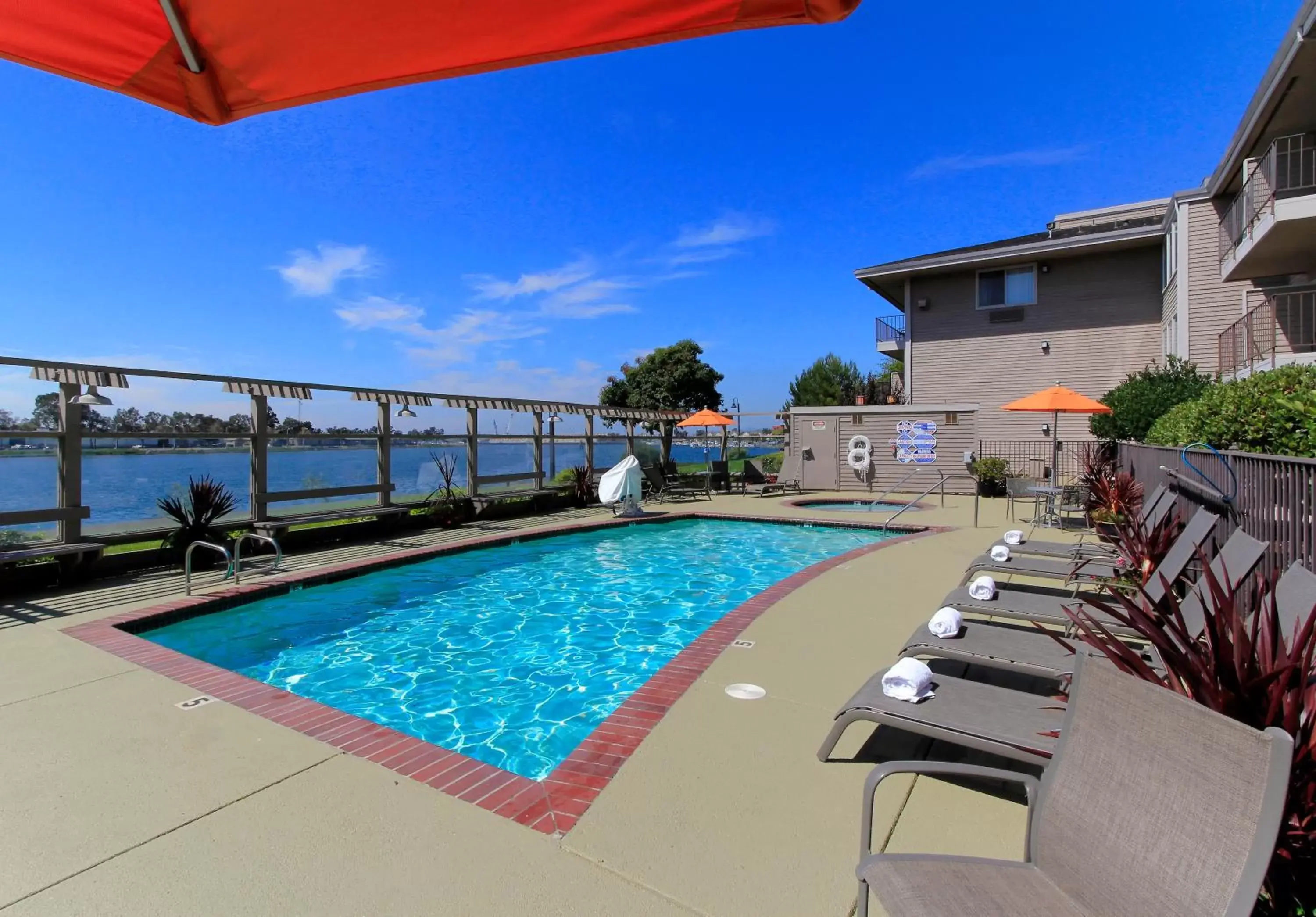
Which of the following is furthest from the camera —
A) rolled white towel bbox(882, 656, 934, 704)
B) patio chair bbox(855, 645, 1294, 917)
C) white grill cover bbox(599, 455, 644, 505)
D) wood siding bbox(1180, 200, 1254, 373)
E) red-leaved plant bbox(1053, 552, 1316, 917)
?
wood siding bbox(1180, 200, 1254, 373)

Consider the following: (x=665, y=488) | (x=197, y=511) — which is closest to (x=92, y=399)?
(x=197, y=511)

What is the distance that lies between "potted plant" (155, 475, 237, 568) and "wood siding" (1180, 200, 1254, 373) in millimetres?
20091

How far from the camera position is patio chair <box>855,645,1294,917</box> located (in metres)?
1.40

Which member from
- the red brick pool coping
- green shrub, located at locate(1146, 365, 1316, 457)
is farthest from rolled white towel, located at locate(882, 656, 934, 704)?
green shrub, located at locate(1146, 365, 1316, 457)

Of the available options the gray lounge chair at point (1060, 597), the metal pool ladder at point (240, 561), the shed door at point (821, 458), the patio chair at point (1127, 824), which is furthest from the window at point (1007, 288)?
the patio chair at point (1127, 824)

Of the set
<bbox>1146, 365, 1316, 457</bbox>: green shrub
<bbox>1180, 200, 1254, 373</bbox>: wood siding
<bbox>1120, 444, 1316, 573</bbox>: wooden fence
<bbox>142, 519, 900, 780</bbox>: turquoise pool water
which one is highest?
<bbox>1180, 200, 1254, 373</bbox>: wood siding

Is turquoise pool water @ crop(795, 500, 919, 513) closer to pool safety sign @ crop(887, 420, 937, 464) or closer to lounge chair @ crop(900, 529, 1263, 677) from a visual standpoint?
pool safety sign @ crop(887, 420, 937, 464)

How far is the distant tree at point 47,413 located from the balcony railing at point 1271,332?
62.4 ft

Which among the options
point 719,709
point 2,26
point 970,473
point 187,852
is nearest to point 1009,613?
point 719,709

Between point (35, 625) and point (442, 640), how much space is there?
3537mm

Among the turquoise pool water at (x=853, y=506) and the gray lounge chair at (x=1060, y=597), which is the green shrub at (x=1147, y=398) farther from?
the gray lounge chair at (x=1060, y=597)

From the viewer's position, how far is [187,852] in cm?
266

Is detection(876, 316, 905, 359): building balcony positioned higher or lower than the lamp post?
higher

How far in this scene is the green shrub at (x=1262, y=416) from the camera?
512cm
